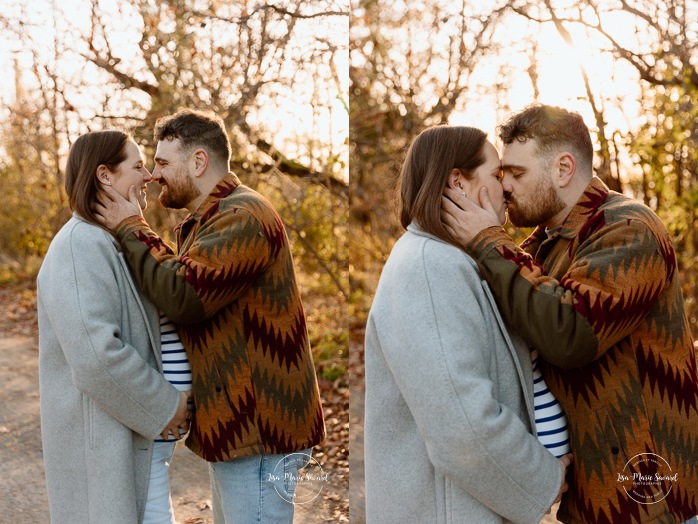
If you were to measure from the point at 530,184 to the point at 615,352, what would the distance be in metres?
0.57

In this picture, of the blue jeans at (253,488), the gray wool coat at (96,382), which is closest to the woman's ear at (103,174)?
the gray wool coat at (96,382)

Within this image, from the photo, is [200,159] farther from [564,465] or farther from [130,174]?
[564,465]

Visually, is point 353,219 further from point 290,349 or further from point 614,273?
point 614,273

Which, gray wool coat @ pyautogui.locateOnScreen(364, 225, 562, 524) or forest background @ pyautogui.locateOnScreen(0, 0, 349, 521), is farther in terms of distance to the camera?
forest background @ pyautogui.locateOnScreen(0, 0, 349, 521)

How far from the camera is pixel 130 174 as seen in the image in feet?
8.48

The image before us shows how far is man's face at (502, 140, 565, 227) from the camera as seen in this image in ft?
7.29

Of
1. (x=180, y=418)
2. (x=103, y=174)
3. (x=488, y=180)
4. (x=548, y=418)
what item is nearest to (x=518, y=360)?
(x=548, y=418)

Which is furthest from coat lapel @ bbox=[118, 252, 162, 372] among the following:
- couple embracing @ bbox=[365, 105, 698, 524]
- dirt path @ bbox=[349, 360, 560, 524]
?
dirt path @ bbox=[349, 360, 560, 524]

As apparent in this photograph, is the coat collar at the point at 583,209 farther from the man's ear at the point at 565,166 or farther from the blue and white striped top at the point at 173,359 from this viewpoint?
the blue and white striped top at the point at 173,359

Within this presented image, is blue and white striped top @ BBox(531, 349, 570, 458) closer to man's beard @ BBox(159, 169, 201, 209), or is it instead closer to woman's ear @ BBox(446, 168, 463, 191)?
woman's ear @ BBox(446, 168, 463, 191)

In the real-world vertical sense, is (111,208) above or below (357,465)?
above

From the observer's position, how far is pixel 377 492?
2061mm

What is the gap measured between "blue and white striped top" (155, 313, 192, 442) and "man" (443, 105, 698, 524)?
44.4 inches

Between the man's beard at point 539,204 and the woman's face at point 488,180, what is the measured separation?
0.11 metres
